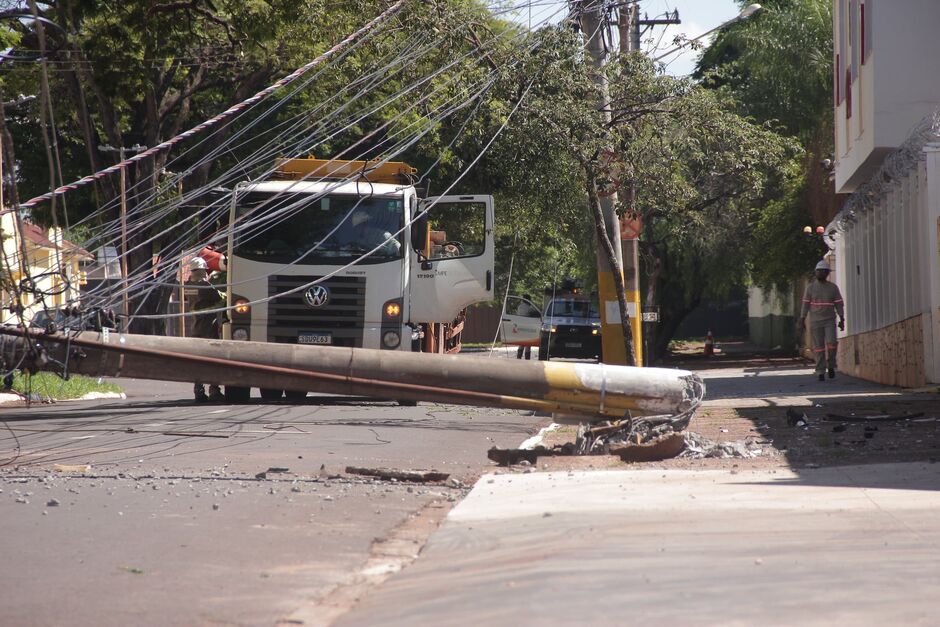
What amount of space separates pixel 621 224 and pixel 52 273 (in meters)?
10.4

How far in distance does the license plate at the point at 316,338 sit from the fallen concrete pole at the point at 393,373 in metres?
5.55

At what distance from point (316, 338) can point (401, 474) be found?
24.7ft

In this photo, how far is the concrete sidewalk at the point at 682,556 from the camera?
478 centimetres

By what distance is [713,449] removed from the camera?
10203mm

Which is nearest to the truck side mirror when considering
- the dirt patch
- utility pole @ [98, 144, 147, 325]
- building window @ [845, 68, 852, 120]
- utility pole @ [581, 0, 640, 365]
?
utility pole @ [581, 0, 640, 365]

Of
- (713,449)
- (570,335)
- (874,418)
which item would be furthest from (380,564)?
(570,335)

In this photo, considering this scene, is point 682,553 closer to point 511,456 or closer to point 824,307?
point 511,456

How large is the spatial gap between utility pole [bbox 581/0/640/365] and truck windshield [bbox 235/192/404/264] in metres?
3.40

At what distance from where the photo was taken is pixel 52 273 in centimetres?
934

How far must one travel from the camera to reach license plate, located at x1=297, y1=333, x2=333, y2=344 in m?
16.5

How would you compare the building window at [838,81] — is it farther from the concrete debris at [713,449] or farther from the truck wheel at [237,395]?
the concrete debris at [713,449]

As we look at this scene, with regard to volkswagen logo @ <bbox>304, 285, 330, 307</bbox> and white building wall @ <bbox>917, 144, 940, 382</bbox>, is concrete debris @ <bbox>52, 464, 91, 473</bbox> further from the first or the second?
white building wall @ <bbox>917, 144, 940, 382</bbox>

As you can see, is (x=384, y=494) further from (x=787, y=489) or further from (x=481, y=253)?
(x=481, y=253)

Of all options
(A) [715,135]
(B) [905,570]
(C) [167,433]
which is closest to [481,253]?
(A) [715,135]
